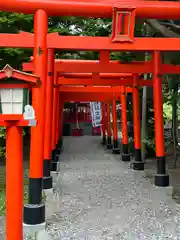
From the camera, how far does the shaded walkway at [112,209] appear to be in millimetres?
4996

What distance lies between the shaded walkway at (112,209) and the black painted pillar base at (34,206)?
28cm

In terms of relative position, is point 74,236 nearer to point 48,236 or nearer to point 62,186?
point 48,236

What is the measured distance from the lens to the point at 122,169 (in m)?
11.1

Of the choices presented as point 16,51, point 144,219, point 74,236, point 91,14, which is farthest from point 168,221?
point 16,51

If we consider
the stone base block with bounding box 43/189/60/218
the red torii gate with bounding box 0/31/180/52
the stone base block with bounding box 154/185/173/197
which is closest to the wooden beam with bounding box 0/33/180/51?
the red torii gate with bounding box 0/31/180/52

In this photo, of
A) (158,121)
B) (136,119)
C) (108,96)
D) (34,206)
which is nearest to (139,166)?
(136,119)

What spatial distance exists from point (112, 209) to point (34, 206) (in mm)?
1747

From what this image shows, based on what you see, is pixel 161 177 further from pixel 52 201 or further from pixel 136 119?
pixel 136 119

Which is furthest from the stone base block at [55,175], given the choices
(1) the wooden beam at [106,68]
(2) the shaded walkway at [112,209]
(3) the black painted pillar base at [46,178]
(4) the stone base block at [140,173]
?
(1) the wooden beam at [106,68]

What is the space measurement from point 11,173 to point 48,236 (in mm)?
1764

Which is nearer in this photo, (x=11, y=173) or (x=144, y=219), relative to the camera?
(x=11, y=173)

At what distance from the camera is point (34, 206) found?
16.5 feet

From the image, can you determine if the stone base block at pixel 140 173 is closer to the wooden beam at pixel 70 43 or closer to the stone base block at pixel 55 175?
the stone base block at pixel 55 175

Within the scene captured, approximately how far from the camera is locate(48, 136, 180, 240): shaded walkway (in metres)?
5.00
